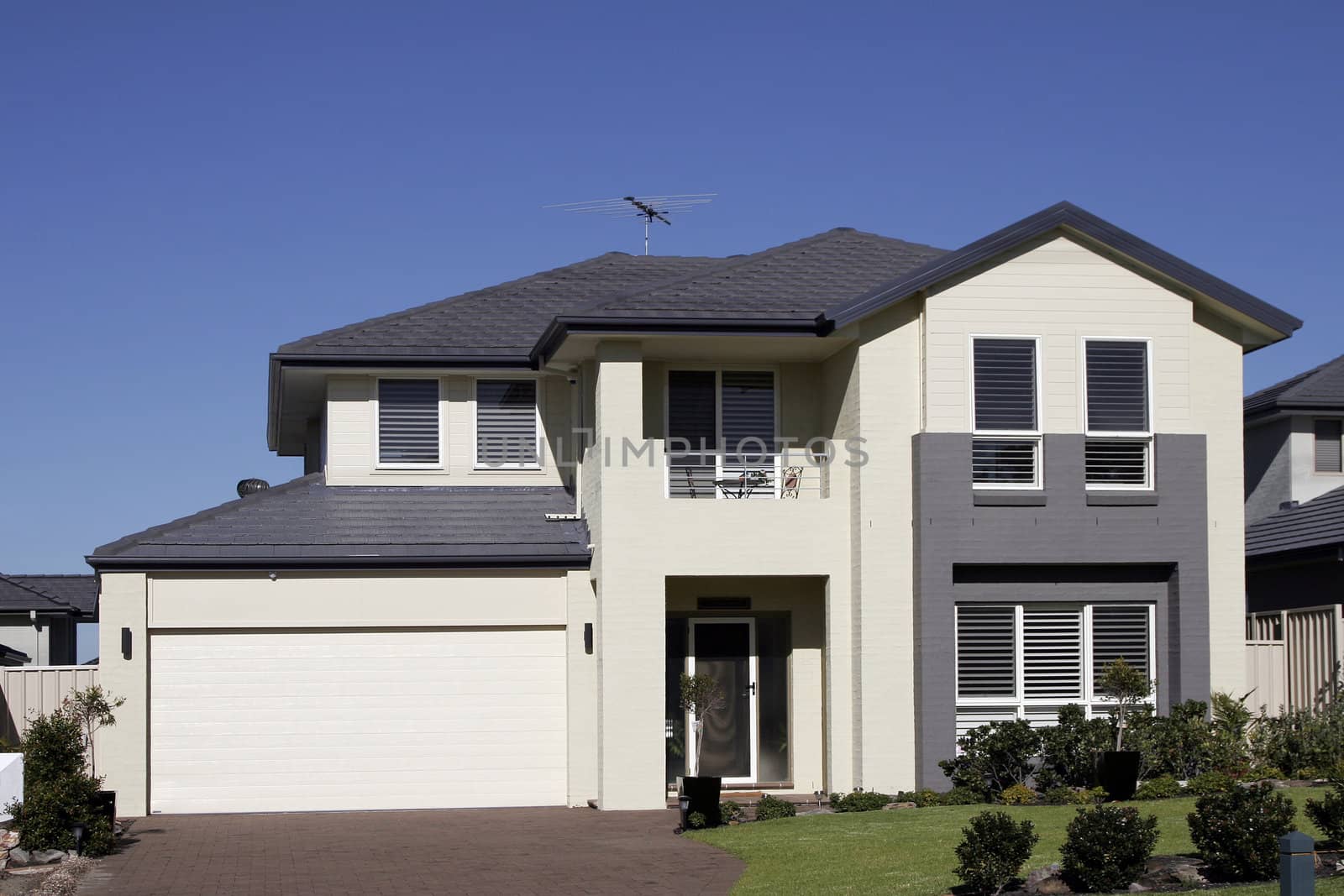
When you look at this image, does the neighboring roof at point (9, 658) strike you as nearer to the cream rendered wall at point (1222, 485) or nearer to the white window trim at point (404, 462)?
the white window trim at point (404, 462)

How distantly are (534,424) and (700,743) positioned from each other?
18.3 ft

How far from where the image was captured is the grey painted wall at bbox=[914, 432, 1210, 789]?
2006 centimetres

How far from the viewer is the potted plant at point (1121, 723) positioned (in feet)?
61.1

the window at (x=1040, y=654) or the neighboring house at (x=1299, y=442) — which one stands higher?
the neighboring house at (x=1299, y=442)

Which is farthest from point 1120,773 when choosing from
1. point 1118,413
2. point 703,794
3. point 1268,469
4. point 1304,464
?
point 1268,469

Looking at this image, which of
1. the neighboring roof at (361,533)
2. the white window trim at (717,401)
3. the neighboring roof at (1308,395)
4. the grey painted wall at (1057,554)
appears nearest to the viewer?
the grey painted wall at (1057,554)

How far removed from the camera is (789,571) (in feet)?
67.9

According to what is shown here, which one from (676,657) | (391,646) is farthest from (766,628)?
(391,646)

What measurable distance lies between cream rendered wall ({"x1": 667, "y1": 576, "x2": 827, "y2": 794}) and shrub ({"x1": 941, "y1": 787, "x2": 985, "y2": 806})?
2542 millimetres

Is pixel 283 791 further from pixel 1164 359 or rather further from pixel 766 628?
pixel 1164 359

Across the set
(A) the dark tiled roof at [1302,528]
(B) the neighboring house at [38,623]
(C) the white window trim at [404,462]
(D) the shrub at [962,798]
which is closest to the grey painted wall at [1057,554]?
(D) the shrub at [962,798]

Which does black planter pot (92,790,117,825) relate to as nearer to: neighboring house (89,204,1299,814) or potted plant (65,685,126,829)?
potted plant (65,685,126,829)

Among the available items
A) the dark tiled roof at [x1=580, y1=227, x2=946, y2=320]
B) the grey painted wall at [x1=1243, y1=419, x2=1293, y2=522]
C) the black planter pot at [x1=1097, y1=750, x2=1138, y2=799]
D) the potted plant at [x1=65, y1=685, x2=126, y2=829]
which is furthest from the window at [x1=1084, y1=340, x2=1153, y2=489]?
the potted plant at [x1=65, y1=685, x2=126, y2=829]

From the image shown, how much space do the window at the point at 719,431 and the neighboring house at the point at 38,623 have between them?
15.6 metres
